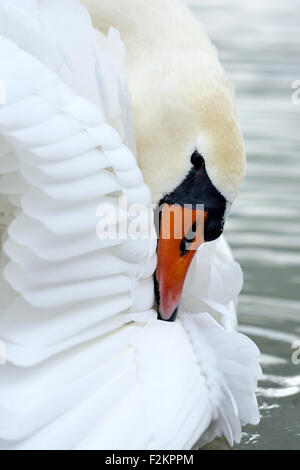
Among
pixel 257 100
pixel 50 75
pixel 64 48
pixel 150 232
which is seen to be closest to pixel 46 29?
pixel 64 48

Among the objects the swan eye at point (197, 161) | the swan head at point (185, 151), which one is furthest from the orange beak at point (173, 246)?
the swan eye at point (197, 161)

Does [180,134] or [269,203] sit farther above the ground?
[180,134]

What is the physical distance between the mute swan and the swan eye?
0.07 feet

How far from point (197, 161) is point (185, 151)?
0.06 m

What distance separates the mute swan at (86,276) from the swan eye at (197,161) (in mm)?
20

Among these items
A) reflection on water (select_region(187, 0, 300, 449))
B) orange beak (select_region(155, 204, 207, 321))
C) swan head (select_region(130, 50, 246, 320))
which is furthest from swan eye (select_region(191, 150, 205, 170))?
reflection on water (select_region(187, 0, 300, 449))

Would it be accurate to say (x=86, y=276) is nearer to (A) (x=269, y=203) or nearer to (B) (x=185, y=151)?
(B) (x=185, y=151)

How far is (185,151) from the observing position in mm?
3576

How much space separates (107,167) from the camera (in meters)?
2.93

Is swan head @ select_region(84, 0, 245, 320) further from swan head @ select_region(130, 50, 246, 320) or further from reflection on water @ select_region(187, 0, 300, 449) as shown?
reflection on water @ select_region(187, 0, 300, 449)

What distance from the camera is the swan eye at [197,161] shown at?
3.52 m

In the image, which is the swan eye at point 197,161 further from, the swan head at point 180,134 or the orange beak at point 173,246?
the orange beak at point 173,246

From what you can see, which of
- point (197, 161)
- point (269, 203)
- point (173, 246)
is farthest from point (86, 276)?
point (269, 203)
